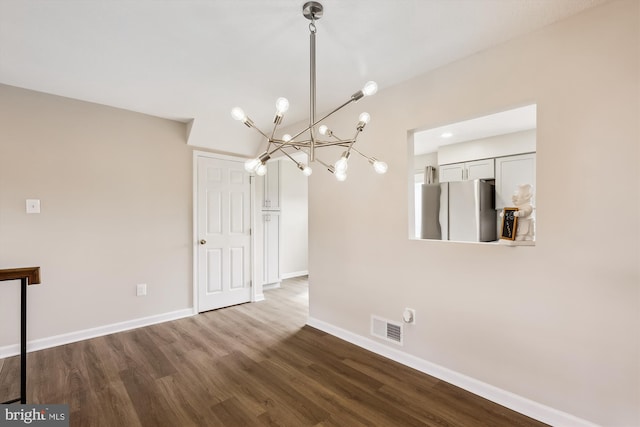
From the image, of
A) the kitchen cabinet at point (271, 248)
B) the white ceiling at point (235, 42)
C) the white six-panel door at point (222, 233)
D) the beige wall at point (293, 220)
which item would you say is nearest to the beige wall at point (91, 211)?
the white six-panel door at point (222, 233)

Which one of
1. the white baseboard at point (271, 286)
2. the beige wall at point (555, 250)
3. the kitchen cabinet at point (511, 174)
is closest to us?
the beige wall at point (555, 250)

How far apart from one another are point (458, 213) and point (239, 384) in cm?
277

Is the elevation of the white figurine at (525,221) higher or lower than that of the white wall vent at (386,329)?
higher

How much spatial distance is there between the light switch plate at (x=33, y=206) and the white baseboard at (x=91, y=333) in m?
1.23

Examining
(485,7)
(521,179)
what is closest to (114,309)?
(485,7)

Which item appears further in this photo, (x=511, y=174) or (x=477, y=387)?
(x=511, y=174)

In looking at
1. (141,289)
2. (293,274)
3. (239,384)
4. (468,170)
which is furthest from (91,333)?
(468,170)

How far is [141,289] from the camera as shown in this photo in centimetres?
335

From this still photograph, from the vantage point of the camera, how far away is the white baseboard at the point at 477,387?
1.75m

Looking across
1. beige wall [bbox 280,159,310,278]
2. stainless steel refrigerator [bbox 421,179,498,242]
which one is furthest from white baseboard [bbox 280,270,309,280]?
stainless steel refrigerator [bbox 421,179,498,242]

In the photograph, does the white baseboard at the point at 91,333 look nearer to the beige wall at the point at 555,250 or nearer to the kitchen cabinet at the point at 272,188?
the kitchen cabinet at the point at 272,188

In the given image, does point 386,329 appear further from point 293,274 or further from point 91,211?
point 293,274

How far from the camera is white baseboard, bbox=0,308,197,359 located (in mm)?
2645

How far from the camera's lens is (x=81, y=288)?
2.98m
